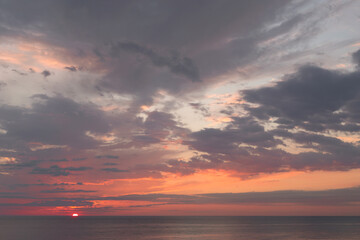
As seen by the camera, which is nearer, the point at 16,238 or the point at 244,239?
the point at 244,239

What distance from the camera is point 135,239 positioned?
10894 cm

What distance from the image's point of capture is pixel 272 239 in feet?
349

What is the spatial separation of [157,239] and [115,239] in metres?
14.3

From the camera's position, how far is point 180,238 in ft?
366

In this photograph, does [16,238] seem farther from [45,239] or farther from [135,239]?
[135,239]

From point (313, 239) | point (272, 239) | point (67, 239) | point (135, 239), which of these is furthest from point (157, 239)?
point (313, 239)

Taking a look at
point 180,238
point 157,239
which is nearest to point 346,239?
point 180,238

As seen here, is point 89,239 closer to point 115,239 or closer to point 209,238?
point 115,239

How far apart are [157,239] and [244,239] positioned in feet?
95.3

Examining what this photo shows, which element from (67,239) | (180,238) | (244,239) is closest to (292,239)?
(244,239)

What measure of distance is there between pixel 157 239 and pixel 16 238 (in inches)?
2048

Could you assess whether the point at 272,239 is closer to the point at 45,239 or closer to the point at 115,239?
the point at 115,239

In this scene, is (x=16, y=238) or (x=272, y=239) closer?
(x=272, y=239)

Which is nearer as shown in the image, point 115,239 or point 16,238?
point 115,239
